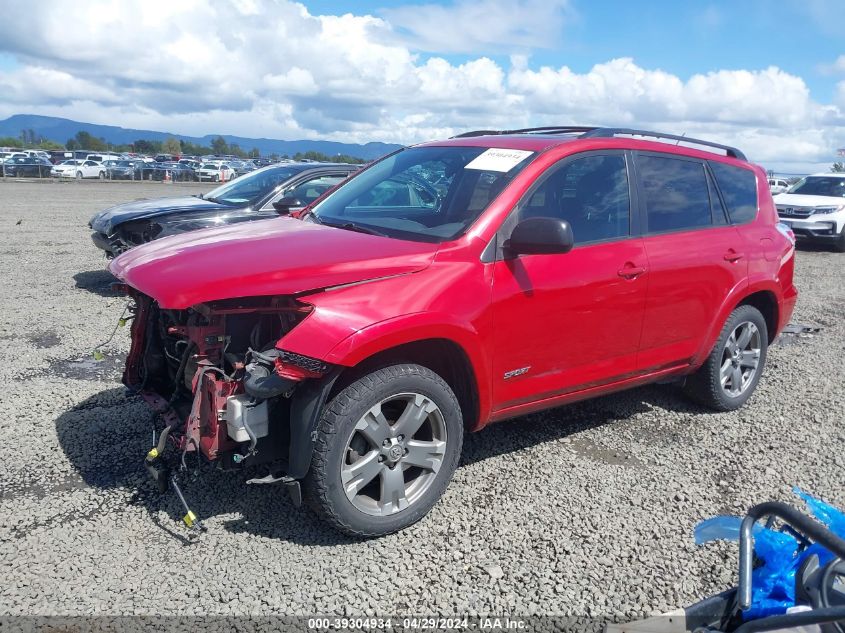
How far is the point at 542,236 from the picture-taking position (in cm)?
346

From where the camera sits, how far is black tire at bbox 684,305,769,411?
16.5 ft

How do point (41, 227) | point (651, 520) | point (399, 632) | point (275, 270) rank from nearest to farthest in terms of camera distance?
point (399, 632)
point (275, 270)
point (651, 520)
point (41, 227)

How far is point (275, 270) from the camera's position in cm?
315

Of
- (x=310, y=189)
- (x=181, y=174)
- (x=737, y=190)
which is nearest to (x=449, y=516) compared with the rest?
(x=737, y=190)

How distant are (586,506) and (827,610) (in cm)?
220

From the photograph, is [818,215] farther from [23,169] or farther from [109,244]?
[23,169]

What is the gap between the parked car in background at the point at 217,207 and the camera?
8016 mm

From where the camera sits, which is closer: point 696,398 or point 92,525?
point 92,525

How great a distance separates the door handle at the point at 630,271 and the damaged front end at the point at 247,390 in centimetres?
195

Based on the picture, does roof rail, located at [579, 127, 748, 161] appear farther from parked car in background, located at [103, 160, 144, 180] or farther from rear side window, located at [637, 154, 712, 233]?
parked car in background, located at [103, 160, 144, 180]

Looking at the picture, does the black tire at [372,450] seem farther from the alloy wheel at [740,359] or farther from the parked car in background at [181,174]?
the parked car in background at [181,174]

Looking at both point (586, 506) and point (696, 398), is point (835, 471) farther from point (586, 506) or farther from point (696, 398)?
point (586, 506)

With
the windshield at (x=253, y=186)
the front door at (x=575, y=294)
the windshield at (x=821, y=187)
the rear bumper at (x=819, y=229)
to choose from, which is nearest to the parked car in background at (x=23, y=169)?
the windshield at (x=253, y=186)

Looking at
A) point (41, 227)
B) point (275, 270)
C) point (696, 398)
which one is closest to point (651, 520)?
point (696, 398)
